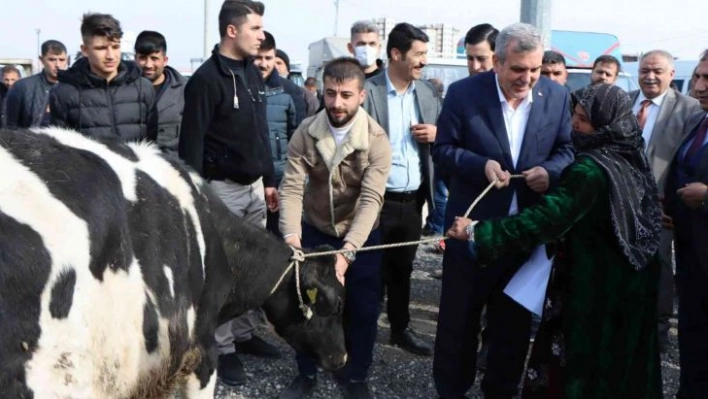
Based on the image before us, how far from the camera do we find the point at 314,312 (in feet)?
12.7

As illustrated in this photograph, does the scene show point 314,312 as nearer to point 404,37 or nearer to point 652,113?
point 404,37

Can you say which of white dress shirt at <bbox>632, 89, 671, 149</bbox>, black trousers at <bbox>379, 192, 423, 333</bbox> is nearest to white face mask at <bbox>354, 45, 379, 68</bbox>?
black trousers at <bbox>379, 192, 423, 333</bbox>

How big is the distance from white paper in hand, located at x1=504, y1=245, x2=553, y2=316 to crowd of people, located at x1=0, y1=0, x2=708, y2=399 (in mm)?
21

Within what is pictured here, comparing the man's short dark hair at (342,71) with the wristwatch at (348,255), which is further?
the man's short dark hair at (342,71)

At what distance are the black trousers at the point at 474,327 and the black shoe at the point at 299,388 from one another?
0.77 meters

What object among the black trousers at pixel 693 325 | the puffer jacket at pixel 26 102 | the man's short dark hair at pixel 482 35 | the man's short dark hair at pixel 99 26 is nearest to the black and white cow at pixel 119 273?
the man's short dark hair at pixel 99 26

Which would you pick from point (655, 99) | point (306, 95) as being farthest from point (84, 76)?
point (655, 99)

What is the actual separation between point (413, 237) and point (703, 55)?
2044 mm

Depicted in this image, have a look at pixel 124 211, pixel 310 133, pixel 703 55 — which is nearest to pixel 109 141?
pixel 124 211

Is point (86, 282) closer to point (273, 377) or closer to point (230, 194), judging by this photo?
point (230, 194)

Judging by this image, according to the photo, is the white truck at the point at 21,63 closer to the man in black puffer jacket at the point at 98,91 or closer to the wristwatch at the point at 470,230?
the man in black puffer jacket at the point at 98,91

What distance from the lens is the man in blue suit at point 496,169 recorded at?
3951 mm

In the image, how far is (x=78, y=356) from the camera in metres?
2.58

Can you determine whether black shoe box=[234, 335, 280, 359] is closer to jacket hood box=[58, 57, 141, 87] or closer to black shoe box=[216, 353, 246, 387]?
black shoe box=[216, 353, 246, 387]
